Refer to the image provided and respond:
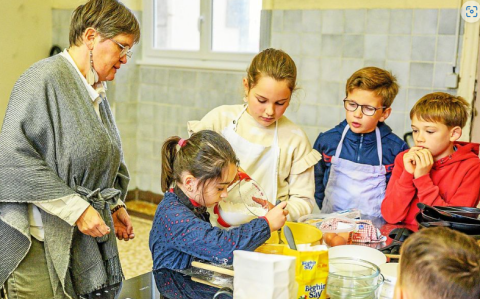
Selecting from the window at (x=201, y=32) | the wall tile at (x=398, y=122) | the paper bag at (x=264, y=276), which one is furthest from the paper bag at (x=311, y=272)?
the window at (x=201, y=32)

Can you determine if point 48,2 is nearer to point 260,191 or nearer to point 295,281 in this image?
point 260,191

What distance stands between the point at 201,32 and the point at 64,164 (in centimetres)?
295

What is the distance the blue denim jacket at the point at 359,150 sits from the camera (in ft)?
7.52

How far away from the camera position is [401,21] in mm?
3393

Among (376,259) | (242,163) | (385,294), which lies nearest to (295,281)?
(385,294)

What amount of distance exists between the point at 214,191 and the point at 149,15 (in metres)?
3.41

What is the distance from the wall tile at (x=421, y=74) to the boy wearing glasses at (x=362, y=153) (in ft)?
3.86

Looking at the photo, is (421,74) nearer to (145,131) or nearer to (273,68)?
(273,68)

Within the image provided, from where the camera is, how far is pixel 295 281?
48.9 inches

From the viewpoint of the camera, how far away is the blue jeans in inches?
70.4

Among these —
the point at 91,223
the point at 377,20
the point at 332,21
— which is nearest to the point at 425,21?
the point at 377,20

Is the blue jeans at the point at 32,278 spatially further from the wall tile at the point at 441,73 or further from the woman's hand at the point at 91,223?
the wall tile at the point at 441,73

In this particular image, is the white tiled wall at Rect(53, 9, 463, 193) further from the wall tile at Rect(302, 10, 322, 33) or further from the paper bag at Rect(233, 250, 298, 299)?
the paper bag at Rect(233, 250, 298, 299)

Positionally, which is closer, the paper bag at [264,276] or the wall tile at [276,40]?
the paper bag at [264,276]
